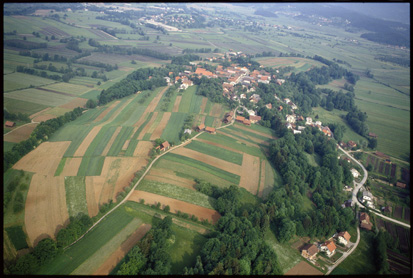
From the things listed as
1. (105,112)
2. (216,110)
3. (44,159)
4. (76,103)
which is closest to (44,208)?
(44,159)

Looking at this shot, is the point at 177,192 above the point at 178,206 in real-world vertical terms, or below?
above

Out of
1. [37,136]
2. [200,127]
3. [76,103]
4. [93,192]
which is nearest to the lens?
[93,192]

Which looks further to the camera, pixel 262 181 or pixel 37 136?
pixel 37 136

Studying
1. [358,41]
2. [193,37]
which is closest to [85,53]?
[193,37]

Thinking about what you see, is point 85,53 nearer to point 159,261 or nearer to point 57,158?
point 57,158

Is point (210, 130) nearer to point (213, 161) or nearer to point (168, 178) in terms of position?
point (213, 161)

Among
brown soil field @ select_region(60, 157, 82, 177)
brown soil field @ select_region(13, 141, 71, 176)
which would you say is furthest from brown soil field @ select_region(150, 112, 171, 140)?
brown soil field @ select_region(13, 141, 71, 176)

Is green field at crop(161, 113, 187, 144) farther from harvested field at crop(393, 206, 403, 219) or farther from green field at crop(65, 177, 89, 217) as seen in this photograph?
harvested field at crop(393, 206, 403, 219)

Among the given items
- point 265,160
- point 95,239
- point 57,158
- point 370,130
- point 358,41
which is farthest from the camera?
point 358,41
